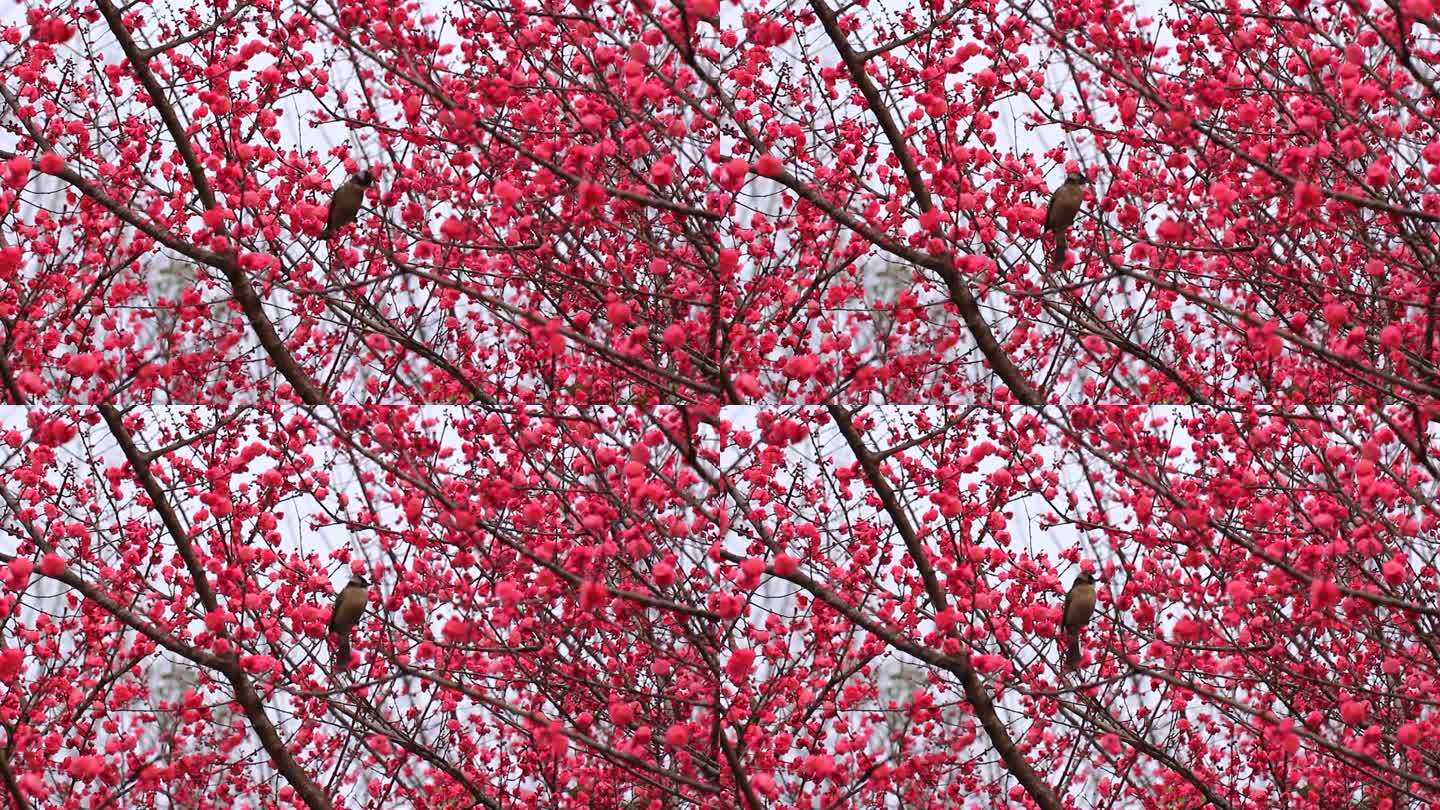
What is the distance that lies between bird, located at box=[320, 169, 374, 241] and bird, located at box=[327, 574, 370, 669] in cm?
149

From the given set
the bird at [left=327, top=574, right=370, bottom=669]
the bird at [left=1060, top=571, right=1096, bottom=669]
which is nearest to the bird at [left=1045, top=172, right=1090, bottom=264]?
the bird at [left=1060, top=571, right=1096, bottom=669]

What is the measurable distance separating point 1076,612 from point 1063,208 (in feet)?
5.61

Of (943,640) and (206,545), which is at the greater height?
(206,545)

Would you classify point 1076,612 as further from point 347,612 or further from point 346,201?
point 346,201

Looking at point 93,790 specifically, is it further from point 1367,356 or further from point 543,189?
point 1367,356

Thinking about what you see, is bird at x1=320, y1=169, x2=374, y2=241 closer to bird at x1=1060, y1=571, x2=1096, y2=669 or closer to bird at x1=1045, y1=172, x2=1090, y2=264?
bird at x1=1045, y1=172, x2=1090, y2=264

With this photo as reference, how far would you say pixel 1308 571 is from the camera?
13.2ft

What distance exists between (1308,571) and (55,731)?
16.7 ft

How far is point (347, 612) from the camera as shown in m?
5.25

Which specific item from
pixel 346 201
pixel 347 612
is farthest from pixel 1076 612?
pixel 346 201

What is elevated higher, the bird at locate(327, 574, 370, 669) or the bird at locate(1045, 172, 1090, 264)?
the bird at locate(1045, 172, 1090, 264)

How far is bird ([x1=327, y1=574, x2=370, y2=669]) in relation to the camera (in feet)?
17.2

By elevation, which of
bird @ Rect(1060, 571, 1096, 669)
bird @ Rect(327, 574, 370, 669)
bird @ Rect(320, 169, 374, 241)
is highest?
bird @ Rect(320, 169, 374, 241)

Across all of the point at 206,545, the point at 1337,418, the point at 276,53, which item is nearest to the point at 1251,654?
the point at 1337,418
